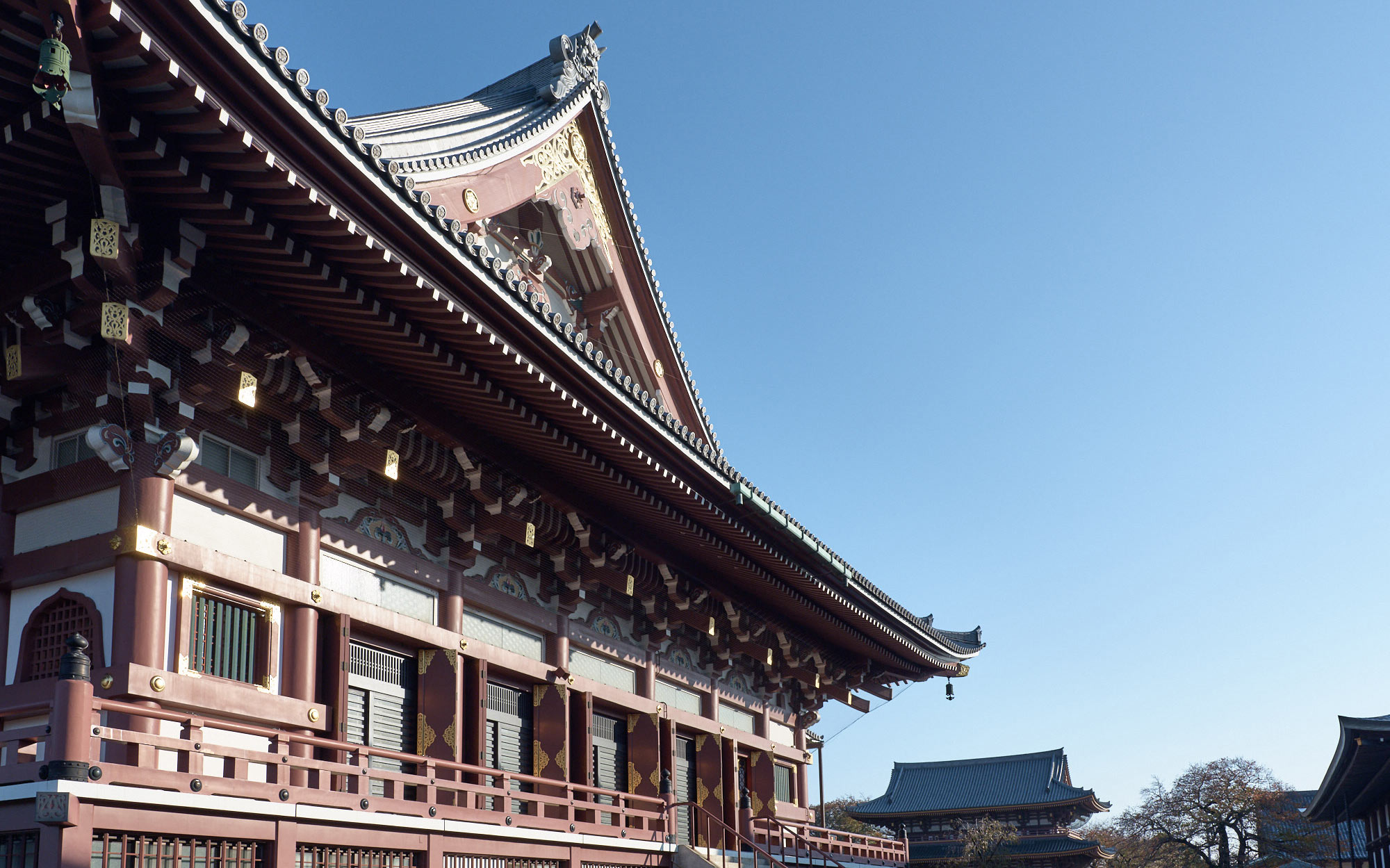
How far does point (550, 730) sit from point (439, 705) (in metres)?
2.39

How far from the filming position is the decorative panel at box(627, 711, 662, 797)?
16922mm

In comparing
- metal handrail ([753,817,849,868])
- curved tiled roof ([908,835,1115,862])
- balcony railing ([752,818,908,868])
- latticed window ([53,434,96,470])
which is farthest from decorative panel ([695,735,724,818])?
curved tiled roof ([908,835,1115,862])

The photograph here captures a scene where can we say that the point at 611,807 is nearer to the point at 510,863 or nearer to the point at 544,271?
the point at 510,863

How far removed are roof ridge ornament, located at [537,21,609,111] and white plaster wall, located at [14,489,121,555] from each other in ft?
31.2

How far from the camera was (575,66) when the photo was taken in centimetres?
1817

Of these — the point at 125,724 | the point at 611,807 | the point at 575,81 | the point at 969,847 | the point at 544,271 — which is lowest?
the point at 969,847

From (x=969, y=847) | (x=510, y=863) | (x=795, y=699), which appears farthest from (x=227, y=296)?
(x=969, y=847)

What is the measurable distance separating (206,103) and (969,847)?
51051 mm

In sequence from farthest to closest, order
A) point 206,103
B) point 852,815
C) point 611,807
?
1. point 852,815
2. point 611,807
3. point 206,103

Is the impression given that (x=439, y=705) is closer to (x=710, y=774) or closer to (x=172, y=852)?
(x=172, y=852)

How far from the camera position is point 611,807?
13.5m

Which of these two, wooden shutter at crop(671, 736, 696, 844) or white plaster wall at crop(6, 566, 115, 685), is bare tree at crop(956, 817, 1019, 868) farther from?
white plaster wall at crop(6, 566, 115, 685)

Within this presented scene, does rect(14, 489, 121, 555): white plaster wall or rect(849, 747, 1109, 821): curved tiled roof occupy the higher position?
rect(14, 489, 121, 555): white plaster wall

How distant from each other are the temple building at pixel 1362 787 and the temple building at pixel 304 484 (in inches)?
370
